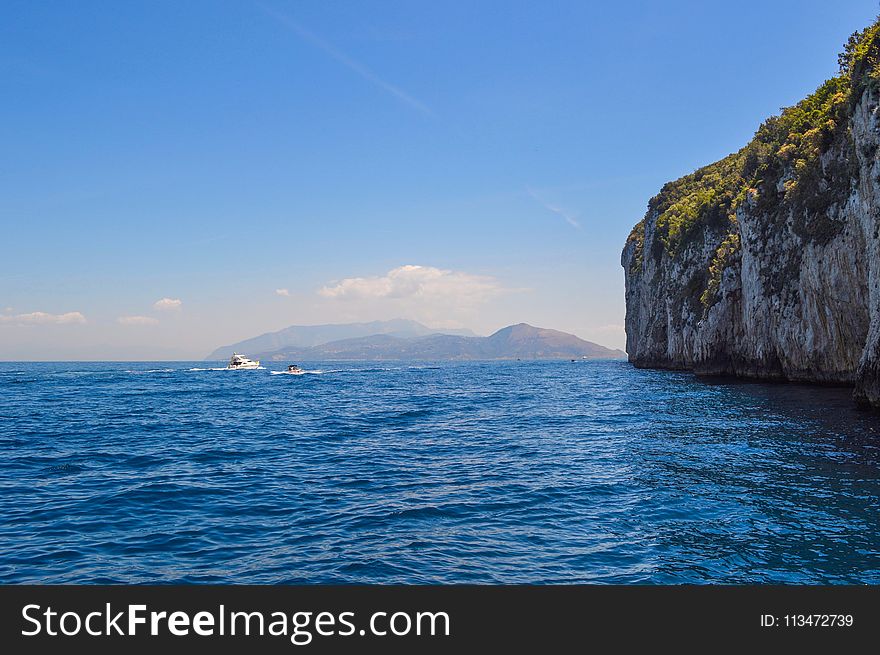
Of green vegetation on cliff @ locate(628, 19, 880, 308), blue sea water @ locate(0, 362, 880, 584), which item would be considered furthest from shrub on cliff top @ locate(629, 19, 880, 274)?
blue sea water @ locate(0, 362, 880, 584)

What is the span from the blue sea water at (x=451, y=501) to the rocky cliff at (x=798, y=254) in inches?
409

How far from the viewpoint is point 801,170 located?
1715 inches

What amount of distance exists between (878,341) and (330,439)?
1054 inches

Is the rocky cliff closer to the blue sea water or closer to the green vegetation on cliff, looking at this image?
the green vegetation on cliff

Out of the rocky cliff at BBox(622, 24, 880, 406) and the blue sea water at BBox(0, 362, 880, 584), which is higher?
the rocky cliff at BBox(622, 24, 880, 406)

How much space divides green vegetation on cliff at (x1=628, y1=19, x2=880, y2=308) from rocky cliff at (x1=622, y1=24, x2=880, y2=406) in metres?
0.12

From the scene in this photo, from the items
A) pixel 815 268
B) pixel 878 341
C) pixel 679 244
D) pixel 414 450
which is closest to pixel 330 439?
pixel 414 450

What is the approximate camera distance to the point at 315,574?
31.6 feet

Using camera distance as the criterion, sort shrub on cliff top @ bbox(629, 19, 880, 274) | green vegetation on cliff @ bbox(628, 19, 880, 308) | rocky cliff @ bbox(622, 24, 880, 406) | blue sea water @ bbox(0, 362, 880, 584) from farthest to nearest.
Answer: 1. green vegetation on cliff @ bbox(628, 19, 880, 308)
2. shrub on cliff top @ bbox(629, 19, 880, 274)
3. rocky cliff @ bbox(622, 24, 880, 406)
4. blue sea water @ bbox(0, 362, 880, 584)

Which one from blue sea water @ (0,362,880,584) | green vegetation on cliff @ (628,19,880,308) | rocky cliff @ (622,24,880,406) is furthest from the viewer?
green vegetation on cliff @ (628,19,880,308)

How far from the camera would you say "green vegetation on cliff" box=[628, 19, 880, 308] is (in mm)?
35250

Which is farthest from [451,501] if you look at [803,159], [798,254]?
[803,159]

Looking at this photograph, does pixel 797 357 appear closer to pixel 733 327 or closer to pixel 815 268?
pixel 815 268

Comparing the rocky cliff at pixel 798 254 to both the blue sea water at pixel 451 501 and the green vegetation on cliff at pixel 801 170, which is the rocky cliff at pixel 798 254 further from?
the blue sea water at pixel 451 501
